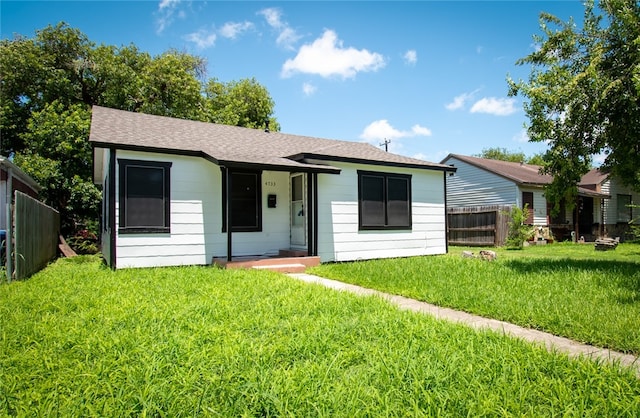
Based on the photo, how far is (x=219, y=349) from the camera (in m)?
3.23

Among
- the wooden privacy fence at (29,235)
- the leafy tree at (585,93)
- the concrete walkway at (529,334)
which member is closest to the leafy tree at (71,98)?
the wooden privacy fence at (29,235)

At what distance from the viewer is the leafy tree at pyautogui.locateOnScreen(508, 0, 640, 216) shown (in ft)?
24.3

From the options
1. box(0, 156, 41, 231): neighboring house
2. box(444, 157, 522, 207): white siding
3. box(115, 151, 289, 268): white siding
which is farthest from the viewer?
box(444, 157, 522, 207): white siding

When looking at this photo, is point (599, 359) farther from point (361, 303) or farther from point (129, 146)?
point (129, 146)

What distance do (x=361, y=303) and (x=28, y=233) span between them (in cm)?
715

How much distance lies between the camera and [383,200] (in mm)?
11156

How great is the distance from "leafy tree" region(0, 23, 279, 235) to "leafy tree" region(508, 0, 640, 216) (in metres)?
16.2

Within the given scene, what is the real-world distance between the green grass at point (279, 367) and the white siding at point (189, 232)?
3724 millimetres

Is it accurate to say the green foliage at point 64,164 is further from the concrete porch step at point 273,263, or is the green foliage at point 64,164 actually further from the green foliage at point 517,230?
the green foliage at point 517,230

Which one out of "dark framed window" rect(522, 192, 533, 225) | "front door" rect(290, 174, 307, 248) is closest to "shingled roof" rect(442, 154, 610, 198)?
"dark framed window" rect(522, 192, 533, 225)

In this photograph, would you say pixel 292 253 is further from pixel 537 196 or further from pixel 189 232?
pixel 537 196

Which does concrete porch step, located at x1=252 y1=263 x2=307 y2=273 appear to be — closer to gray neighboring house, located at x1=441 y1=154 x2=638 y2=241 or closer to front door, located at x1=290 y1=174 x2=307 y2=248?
front door, located at x1=290 y1=174 x2=307 y2=248

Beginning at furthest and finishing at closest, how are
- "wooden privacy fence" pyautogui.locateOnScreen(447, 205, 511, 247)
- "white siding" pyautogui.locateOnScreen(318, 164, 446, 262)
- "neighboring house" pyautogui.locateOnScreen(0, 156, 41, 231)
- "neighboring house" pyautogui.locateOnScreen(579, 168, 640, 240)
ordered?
"neighboring house" pyautogui.locateOnScreen(579, 168, 640, 240) < "wooden privacy fence" pyautogui.locateOnScreen(447, 205, 511, 247) < "white siding" pyautogui.locateOnScreen(318, 164, 446, 262) < "neighboring house" pyautogui.locateOnScreen(0, 156, 41, 231)

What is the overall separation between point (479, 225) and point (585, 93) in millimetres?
10258
